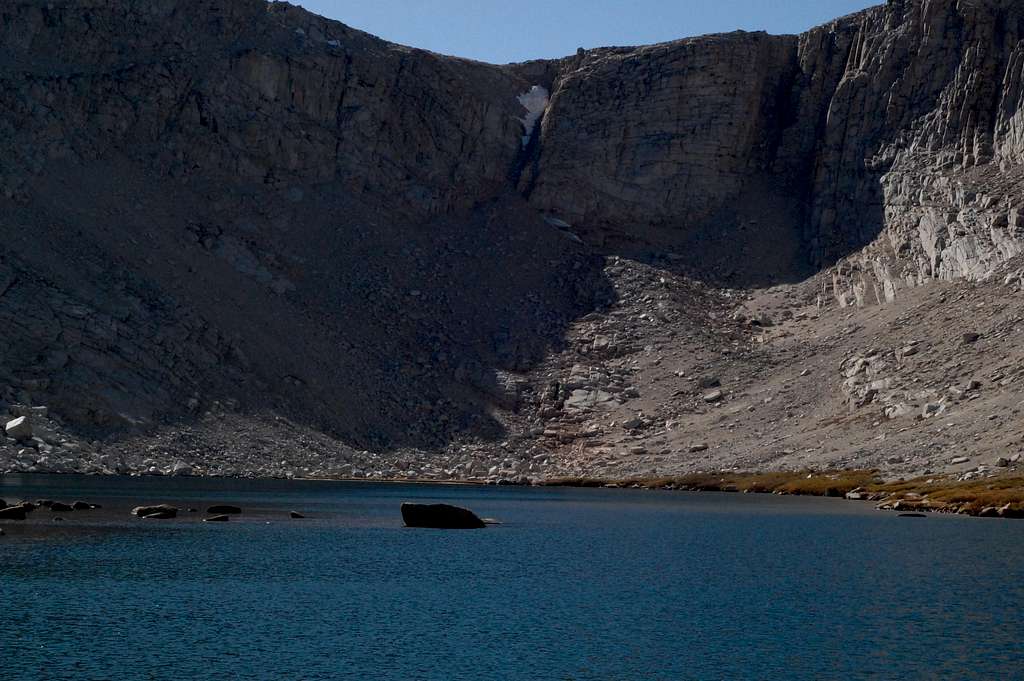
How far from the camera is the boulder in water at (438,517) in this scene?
185ft

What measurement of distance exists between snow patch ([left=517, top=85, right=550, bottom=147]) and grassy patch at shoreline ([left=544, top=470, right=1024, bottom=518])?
139 ft

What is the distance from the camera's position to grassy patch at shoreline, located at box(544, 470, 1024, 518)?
6203 cm

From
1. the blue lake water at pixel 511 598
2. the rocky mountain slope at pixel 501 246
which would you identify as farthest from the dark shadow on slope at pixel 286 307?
the blue lake water at pixel 511 598

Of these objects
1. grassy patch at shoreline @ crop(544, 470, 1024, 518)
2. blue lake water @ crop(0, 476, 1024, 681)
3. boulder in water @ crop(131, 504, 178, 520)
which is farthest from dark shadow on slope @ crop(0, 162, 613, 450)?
blue lake water @ crop(0, 476, 1024, 681)

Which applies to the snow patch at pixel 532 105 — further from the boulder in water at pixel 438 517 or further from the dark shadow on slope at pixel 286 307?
the boulder in water at pixel 438 517

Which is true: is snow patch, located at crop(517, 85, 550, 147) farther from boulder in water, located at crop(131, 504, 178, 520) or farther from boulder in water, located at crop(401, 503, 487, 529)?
boulder in water, located at crop(131, 504, 178, 520)

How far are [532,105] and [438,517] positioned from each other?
7509cm

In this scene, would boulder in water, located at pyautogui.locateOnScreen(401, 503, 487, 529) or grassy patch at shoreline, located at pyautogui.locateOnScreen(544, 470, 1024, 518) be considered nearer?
boulder in water, located at pyautogui.locateOnScreen(401, 503, 487, 529)

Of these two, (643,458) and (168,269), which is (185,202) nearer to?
(168,269)

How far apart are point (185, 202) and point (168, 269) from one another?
32.3ft

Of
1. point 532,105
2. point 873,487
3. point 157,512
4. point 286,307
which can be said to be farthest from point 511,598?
point 532,105

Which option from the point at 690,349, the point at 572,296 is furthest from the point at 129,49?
the point at 690,349

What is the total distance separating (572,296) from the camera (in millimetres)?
111312

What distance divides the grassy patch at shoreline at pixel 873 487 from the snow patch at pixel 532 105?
4228cm
